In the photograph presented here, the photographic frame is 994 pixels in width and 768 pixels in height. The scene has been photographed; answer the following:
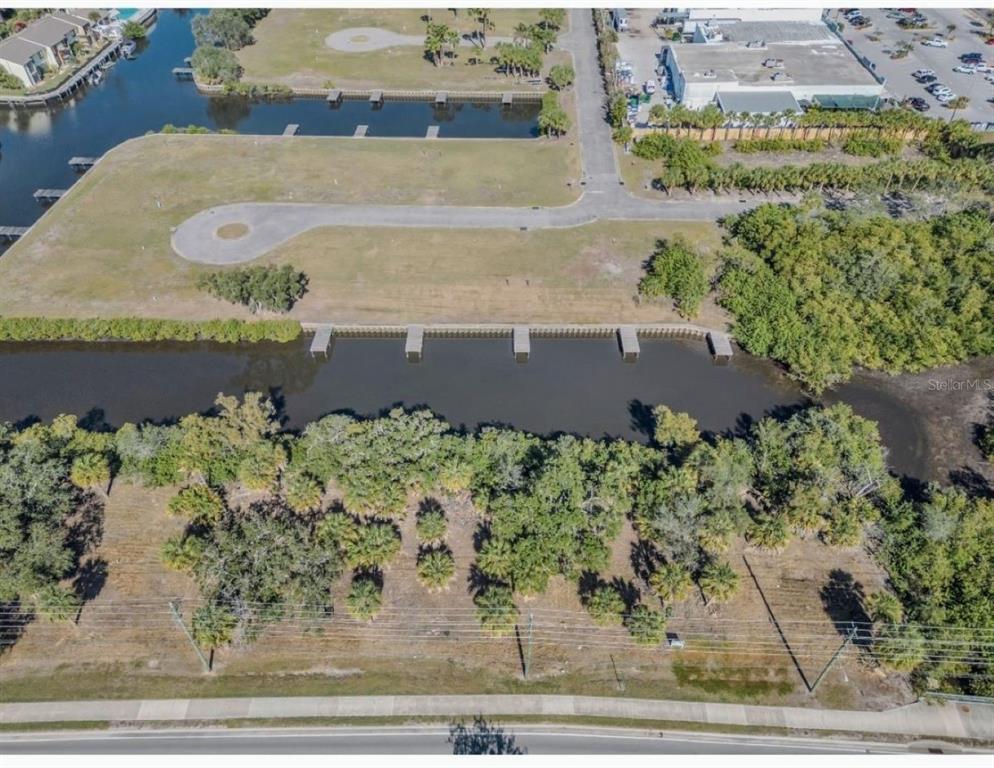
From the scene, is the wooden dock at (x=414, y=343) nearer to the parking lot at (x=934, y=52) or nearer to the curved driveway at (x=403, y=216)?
the curved driveway at (x=403, y=216)

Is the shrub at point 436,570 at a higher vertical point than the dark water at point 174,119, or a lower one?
lower

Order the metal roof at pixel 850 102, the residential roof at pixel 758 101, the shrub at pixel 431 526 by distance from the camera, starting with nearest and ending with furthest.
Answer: the shrub at pixel 431 526, the residential roof at pixel 758 101, the metal roof at pixel 850 102

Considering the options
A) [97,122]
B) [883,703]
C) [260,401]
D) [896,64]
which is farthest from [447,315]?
[896,64]

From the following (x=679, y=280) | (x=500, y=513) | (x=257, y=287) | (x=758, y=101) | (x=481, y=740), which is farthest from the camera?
(x=758, y=101)

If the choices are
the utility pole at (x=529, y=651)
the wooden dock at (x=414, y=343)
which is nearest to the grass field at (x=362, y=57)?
the wooden dock at (x=414, y=343)

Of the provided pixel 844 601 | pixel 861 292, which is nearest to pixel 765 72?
pixel 861 292

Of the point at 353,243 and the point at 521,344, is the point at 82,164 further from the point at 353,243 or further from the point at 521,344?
the point at 521,344

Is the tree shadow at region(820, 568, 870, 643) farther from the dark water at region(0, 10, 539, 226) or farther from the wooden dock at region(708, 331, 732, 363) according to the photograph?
the dark water at region(0, 10, 539, 226)

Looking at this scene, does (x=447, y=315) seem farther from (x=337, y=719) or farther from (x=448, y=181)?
(x=337, y=719)
